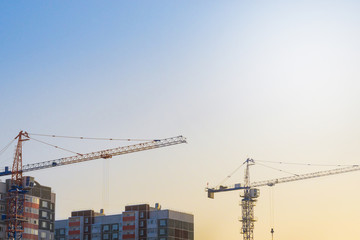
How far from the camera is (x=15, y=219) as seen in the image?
198 metres

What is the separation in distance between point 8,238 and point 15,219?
248 inches

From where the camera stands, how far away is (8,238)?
654 feet
